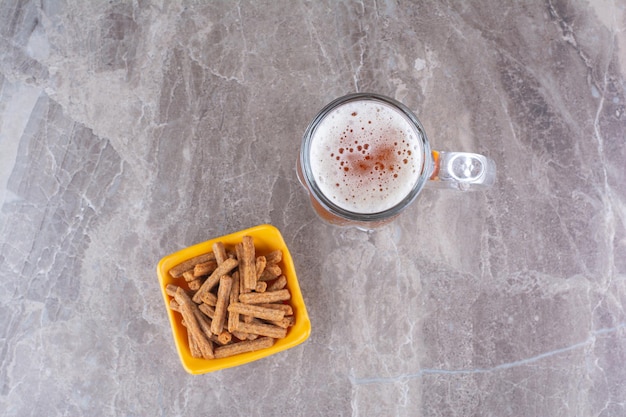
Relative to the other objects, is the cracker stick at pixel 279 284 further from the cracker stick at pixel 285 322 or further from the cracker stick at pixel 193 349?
the cracker stick at pixel 193 349

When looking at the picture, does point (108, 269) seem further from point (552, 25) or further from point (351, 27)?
point (552, 25)

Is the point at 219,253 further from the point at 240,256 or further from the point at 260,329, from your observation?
the point at 260,329

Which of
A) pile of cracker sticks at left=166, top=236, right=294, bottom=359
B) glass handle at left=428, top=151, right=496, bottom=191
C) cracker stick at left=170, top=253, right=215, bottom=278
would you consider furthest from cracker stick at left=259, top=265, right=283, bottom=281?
glass handle at left=428, top=151, right=496, bottom=191

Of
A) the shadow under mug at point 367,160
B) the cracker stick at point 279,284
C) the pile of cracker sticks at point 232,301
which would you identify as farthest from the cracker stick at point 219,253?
the shadow under mug at point 367,160

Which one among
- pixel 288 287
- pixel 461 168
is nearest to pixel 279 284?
pixel 288 287

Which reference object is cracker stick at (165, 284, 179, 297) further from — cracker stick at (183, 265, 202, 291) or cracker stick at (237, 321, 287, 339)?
cracker stick at (237, 321, 287, 339)
